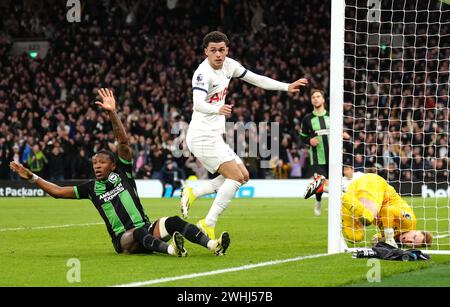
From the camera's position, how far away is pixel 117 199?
9.85 meters

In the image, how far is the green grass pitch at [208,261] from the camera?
7742 millimetres

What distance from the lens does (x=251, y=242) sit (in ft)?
38.4

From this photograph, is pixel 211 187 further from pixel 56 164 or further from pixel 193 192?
pixel 56 164

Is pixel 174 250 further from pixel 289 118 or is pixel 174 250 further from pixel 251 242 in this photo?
pixel 289 118

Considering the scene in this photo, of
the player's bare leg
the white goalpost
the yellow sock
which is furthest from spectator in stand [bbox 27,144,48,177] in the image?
the yellow sock

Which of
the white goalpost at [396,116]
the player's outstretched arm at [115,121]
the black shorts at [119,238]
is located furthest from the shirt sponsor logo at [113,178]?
the white goalpost at [396,116]

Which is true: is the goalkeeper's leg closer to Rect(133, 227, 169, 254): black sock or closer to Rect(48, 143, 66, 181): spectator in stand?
Rect(133, 227, 169, 254): black sock

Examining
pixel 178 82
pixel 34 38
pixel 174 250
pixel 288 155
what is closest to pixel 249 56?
pixel 178 82

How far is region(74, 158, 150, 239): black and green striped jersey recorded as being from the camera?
9.83 meters

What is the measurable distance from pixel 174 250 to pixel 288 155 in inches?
734

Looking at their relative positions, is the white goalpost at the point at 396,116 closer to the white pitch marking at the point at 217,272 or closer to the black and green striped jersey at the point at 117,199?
the white pitch marking at the point at 217,272

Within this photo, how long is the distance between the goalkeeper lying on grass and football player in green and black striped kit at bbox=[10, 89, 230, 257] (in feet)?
5.72

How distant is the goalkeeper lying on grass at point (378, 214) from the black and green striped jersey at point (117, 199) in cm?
238

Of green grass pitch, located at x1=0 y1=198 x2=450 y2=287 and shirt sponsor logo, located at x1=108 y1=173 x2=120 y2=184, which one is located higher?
shirt sponsor logo, located at x1=108 y1=173 x2=120 y2=184
